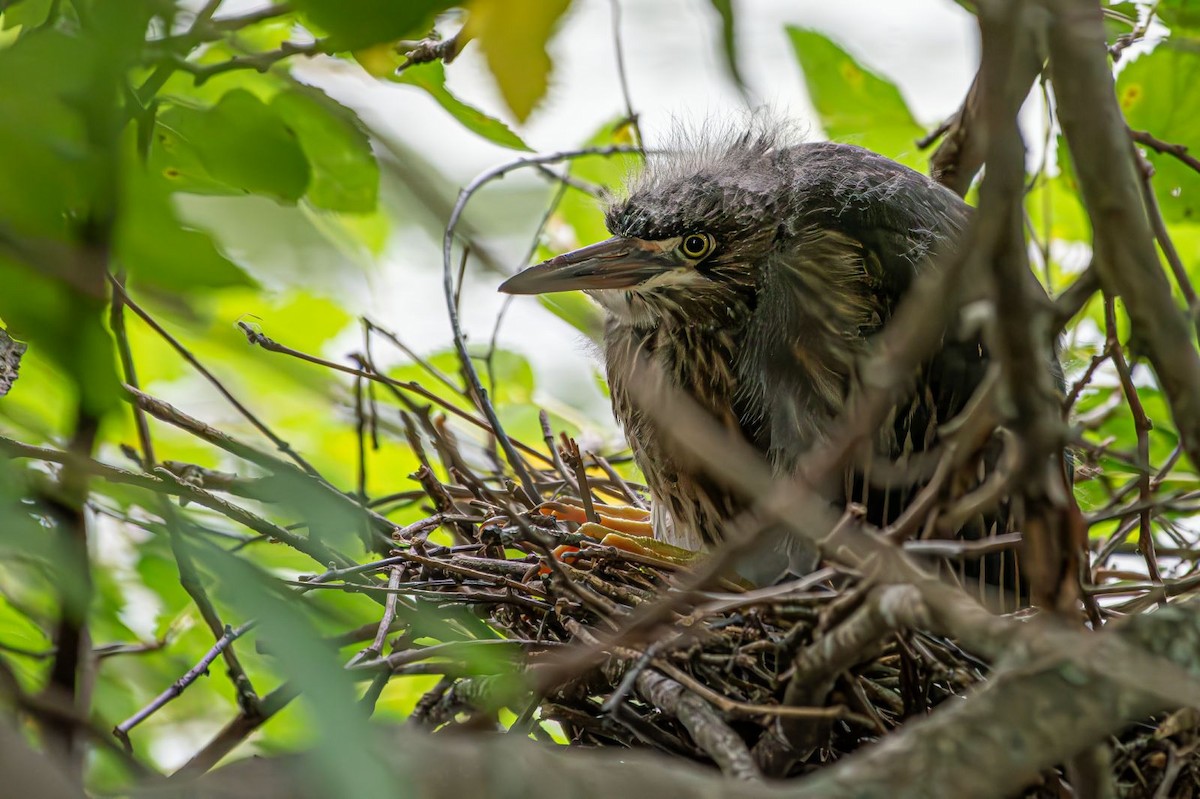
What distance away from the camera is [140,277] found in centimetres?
60

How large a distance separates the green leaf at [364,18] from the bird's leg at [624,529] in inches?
49.1

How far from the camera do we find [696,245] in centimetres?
213

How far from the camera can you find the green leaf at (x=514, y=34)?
0.64m

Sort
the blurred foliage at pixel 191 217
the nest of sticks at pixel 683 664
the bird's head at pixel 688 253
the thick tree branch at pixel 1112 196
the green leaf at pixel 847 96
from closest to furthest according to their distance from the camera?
the blurred foliage at pixel 191 217
the thick tree branch at pixel 1112 196
the nest of sticks at pixel 683 664
the bird's head at pixel 688 253
the green leaf at pixel 847 96

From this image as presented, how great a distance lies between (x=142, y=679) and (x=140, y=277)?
1.38m

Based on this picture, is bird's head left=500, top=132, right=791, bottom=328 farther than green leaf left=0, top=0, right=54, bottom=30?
Yes

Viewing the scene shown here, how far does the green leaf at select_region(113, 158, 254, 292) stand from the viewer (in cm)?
60

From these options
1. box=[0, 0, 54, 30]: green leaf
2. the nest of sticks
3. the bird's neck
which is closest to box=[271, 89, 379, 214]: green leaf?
box=[0, 0, 54, 30]: green leaf

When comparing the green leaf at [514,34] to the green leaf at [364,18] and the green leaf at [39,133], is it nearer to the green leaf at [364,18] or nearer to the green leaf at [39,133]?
the green leaf at [364,18]

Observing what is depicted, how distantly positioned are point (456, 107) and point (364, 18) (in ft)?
2.31

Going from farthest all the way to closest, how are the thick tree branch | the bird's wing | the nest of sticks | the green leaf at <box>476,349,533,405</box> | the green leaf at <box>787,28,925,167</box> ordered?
the green leaf at <box>476,349,533,405</box>, the green leaf at <box>787,28,925,167</box>, the bird's wing, the nest of sticks, the thick tree branch

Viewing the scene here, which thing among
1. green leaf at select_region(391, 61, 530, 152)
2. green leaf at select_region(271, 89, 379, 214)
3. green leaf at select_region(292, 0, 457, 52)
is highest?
green leaf at select_region(391, 61, 530, 152)

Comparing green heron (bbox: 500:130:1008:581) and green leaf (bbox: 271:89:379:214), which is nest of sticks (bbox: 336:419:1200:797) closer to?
green heron (bbox: 500:130:1008:581)

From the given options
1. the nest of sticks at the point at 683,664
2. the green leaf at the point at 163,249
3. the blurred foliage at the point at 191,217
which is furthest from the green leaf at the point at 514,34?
the nest of sticks at the point at 683,664
